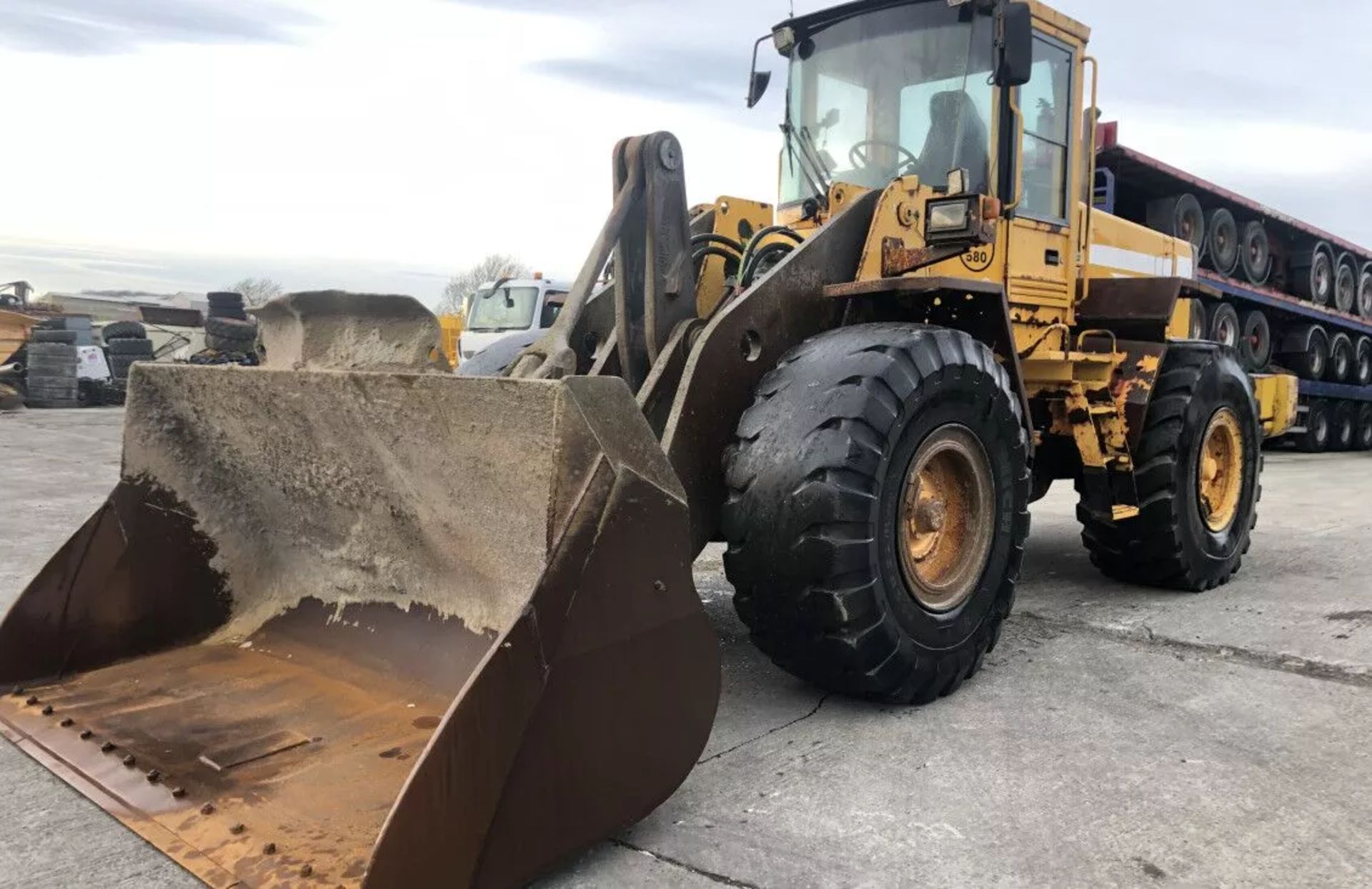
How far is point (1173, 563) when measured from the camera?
5.65m

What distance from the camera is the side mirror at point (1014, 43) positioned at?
4344 millimetres

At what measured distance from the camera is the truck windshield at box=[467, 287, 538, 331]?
50.6ft

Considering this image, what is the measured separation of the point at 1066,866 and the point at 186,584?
125 inches

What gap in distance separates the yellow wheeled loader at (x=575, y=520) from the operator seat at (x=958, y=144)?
1 centimetres

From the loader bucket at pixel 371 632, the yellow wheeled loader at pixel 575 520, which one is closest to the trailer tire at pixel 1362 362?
the yellow wheeled loader at pixel 575 520

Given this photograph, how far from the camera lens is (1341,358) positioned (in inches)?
695

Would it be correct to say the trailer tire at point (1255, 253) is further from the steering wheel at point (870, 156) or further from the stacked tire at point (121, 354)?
the stacked tire at point (121, 354)

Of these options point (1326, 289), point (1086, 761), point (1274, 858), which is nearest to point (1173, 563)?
point (1086, 761)

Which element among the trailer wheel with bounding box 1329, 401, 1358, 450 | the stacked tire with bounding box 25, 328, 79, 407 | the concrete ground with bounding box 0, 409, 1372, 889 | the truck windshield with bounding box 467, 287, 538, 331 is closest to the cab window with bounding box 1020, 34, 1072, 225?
the concrete ground with bounding box 0, 409, 1372, 889

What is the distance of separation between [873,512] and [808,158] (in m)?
2.53

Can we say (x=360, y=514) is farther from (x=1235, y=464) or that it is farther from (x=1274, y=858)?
(x=1235, y=464)

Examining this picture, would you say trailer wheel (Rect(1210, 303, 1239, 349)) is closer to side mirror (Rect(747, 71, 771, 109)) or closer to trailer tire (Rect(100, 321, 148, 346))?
side mirror (Rect(747, 71, 771, 109))

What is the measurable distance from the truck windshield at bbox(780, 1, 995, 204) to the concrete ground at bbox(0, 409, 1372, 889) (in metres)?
2.22

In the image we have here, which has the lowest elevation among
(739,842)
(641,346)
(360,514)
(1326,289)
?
(739,842)
